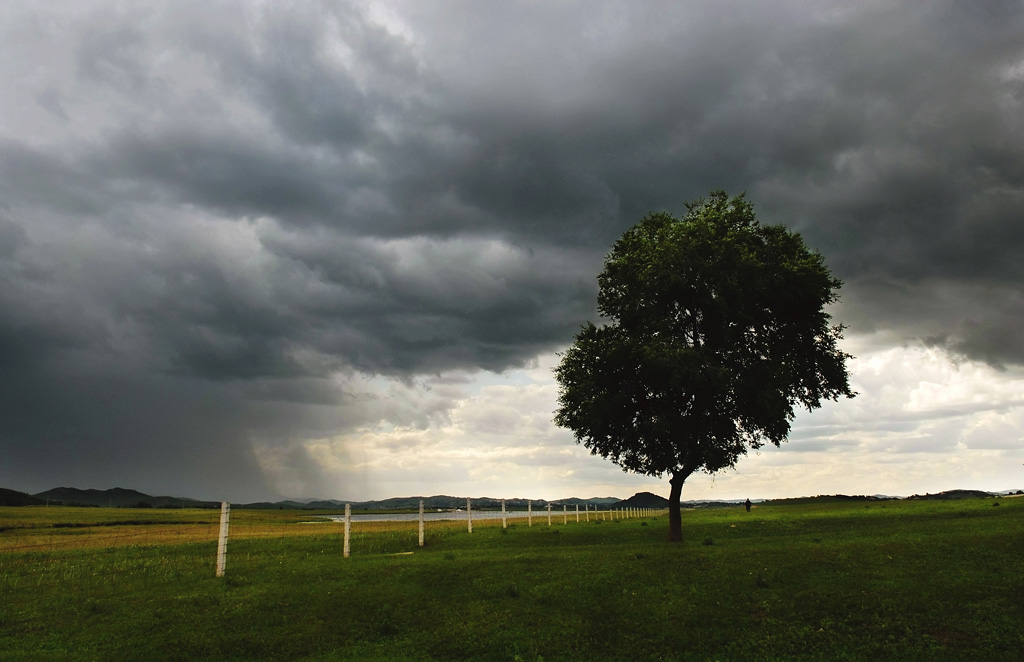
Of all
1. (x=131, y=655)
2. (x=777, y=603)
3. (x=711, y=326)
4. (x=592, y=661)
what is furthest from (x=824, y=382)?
(x=131, y=655)

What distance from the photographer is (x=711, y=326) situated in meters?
35.4

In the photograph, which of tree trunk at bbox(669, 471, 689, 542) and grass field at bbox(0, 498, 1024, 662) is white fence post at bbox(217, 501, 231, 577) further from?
tree trunk at bbox(669, 471, 689, 542)

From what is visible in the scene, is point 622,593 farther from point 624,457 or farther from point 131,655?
point 624,457

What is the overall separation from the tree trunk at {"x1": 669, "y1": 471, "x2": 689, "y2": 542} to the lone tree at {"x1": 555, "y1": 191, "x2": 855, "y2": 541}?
72 millimetres

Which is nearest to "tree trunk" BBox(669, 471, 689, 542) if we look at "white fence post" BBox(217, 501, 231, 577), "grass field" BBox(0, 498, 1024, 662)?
"grass field" BBox(0, 498, 1024, 662)

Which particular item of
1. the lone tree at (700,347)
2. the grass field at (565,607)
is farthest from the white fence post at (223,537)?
the lone tree at (700,347)

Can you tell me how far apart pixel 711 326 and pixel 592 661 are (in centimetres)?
2369

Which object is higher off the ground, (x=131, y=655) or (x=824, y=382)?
(x=824, y=382)

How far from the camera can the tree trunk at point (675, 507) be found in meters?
33.7

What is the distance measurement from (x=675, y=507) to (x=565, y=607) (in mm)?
16816

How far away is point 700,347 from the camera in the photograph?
34.2m

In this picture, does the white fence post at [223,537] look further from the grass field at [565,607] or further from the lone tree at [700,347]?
the lone tree at [700,347]

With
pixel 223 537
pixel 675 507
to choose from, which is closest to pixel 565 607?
pixel 223 537

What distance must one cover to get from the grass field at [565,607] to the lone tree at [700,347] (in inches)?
354
